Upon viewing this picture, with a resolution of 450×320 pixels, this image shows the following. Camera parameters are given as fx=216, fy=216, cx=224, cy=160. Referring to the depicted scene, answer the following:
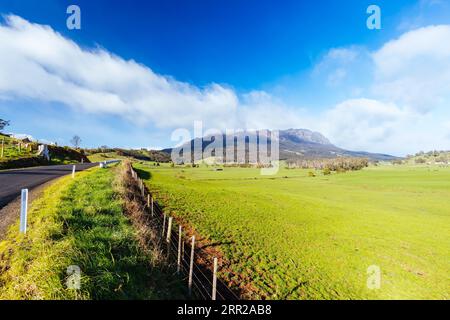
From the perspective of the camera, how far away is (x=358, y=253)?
14.4m

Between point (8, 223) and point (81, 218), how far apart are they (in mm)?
2104

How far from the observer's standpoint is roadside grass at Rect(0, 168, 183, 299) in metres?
4.73

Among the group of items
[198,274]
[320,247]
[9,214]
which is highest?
[9,214]

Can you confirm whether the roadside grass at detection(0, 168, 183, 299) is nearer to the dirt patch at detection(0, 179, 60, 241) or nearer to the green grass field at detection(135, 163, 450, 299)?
the dirt patch at detection(0, 179, 60, 241)

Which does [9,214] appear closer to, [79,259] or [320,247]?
[79,259]

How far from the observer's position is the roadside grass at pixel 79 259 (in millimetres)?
4727

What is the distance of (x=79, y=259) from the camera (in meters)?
5.67

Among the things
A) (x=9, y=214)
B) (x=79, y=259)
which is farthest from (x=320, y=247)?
(x=9, y=214)

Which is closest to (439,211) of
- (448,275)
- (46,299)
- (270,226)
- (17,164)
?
(448,275)

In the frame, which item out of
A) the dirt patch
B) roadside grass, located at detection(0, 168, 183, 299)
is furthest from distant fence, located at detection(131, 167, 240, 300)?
the dirt patch

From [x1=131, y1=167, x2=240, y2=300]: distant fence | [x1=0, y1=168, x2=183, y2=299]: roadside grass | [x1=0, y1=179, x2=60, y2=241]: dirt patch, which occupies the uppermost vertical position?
[x1=0, y1=179, x2=60, y2=241]: dirt patch

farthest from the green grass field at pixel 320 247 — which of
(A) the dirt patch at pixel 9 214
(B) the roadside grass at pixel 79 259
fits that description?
(A) the dirt patch at pixel 9 214

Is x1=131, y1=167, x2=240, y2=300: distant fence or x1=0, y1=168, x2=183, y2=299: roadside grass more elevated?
x1=0, y1=168, x2=183, y2=299: roadside grass

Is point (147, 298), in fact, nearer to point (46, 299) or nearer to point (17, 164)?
point (46, 299)
